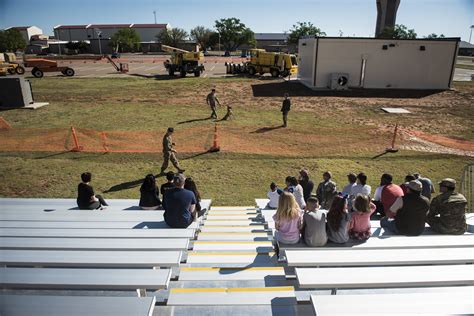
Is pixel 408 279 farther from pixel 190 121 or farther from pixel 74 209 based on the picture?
pixel 190 121

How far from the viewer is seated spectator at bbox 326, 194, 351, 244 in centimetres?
472

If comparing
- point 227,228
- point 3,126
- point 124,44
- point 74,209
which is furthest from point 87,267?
point 124,44

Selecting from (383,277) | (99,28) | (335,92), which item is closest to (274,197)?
(383,277)

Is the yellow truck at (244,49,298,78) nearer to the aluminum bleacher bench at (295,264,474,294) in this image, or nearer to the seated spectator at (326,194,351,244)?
the seated spectator at (326,194,351,244)

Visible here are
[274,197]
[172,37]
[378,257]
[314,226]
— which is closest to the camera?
[378,257]

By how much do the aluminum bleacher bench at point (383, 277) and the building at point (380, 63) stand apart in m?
26.3

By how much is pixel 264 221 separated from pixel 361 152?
25.8ft

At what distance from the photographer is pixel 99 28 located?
113500mm

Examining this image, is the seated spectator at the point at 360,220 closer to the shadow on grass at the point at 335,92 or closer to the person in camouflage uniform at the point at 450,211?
the person in camouflage uniform at the point at 450,211

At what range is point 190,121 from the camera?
17.6 metres

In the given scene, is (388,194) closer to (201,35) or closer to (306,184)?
(306,184)

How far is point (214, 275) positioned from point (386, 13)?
391ft

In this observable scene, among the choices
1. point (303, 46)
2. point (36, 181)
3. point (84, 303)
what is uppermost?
point (303, 46)

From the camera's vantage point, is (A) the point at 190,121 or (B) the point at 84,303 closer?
(B) the point at 84,303
